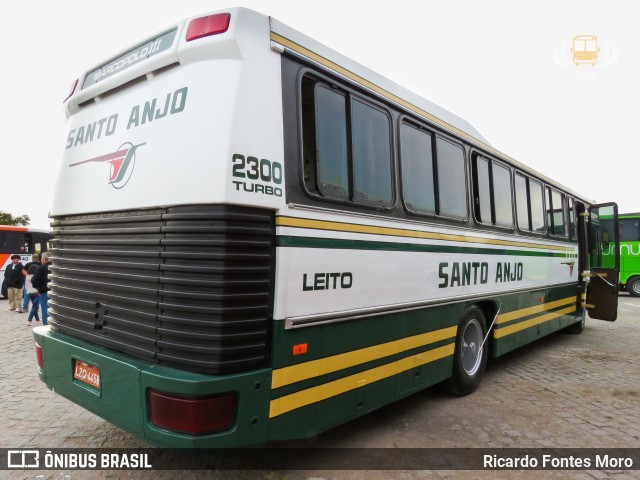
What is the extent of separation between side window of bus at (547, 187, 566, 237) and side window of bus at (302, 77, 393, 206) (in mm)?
5237

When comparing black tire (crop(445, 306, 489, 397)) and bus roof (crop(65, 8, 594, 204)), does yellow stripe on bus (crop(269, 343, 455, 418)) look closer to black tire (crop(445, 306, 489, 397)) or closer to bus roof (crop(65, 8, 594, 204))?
black tire (crop(445, 306, 489, 397))

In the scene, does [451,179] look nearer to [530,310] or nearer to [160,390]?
[530,310]

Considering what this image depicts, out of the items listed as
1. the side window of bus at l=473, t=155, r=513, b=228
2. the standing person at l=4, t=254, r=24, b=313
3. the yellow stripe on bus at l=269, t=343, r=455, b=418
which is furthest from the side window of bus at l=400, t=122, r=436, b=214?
the standing person at l=4, t=254, r=24, b=313

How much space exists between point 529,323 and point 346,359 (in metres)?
4.62

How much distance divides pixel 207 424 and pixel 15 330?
9.46 meters

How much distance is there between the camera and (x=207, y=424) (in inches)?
97.5

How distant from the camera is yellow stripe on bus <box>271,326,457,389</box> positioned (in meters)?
2.82

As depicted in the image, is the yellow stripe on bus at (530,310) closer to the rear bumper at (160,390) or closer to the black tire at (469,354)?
the black tire at (469,354)

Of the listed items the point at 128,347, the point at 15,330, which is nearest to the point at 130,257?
the point at 128,347

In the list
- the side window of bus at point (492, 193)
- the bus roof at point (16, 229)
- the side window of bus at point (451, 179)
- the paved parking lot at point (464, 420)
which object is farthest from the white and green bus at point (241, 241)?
the bus roof at point (16, 229)

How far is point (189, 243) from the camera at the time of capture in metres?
2.58

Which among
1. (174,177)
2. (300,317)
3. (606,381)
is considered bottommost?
(606,381)

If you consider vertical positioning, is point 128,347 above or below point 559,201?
below

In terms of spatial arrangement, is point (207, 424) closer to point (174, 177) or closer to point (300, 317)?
point (300, 317)
